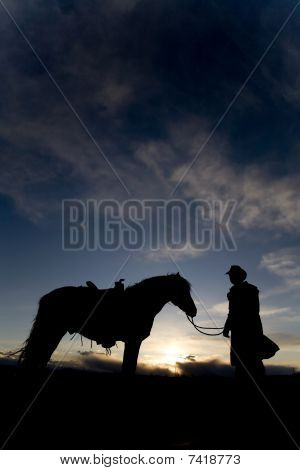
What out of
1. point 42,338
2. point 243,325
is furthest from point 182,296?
point 42,338

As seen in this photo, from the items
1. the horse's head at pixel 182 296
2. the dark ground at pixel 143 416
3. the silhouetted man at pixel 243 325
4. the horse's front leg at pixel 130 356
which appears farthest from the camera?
the horse's head at pixel 182 296

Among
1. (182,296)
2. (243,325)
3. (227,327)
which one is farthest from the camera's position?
(182,296)

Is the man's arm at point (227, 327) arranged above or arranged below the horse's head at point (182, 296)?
below

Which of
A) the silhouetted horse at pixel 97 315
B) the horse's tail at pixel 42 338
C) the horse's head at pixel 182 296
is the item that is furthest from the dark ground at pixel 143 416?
the horse's head at pixel 182 296

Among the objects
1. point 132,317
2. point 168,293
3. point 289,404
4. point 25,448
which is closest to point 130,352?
point 132,317

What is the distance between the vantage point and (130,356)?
737cm

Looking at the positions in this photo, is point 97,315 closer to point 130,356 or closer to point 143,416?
point 130,356

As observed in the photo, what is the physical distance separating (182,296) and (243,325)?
2044 mm

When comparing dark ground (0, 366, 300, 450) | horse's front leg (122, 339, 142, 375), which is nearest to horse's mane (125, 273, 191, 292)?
horse's front leg (122, 339, 142, 375)

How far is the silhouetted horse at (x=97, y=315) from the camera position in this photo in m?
7.65

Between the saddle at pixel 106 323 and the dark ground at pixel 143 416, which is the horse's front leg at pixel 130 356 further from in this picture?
the saddle at pixel 106 323
